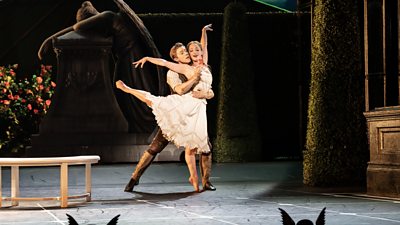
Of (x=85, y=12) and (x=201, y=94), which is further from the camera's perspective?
(x=85, y=12)

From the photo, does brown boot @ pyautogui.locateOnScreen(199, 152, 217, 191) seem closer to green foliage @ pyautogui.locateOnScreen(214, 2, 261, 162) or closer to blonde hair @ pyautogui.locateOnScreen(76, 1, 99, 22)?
green foliage @ pyautogui.locateOnScreen(214, 2, 261, 162)

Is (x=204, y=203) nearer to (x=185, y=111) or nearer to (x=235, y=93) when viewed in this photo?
(x=185, y=111)

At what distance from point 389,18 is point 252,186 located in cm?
304

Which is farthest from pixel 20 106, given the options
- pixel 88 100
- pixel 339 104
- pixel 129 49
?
pixel 339 104

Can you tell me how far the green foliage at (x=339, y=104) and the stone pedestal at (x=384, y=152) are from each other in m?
1.38

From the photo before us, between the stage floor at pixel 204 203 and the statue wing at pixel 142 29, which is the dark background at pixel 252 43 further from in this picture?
the stage floor at pixel 204 203

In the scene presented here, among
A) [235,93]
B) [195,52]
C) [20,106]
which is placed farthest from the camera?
[20,106]

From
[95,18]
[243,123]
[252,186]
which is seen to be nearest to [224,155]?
[243,123]

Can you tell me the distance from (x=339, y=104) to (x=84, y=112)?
841 centimetres

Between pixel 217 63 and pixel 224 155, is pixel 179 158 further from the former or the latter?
pixel 217 63

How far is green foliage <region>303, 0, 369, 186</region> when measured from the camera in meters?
10.6

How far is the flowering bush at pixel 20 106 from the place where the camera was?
18.1 m

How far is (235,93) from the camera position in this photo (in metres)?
18.0

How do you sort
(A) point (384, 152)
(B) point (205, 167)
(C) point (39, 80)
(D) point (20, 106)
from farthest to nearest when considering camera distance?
(D) point (20, 106) < (C) point (39, 80) < (B) point (205, 167) < (A) point (384, 152)
